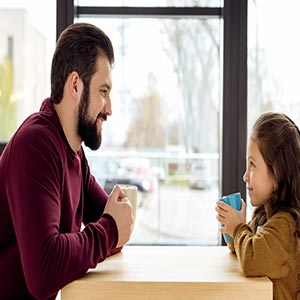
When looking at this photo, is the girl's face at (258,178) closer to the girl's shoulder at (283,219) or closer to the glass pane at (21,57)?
the girl's shoulder at (283,219)

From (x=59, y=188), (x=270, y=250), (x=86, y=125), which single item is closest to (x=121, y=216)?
(x=59, y=188)

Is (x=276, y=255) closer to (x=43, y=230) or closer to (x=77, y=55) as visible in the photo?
(x=43, y=230)

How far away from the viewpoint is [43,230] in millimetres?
1255

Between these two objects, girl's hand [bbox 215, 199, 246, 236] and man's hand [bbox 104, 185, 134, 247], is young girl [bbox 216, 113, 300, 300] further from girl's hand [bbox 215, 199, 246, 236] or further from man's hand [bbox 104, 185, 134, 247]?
man's hand [bbox 104, 185, 134, 247]

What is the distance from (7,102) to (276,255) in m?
1.30

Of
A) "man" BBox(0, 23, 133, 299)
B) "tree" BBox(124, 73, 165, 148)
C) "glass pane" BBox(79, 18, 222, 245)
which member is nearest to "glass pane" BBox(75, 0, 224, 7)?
"glass pane" BBox(79, 18, 222, 245)

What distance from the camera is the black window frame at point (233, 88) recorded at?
217cm

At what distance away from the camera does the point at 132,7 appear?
222 centimetres

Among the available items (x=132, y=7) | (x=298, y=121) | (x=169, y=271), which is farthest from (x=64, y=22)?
(x=169, y=271)

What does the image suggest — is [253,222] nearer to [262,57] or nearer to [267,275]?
[267,275]

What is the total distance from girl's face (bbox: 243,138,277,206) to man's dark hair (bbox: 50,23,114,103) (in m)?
0.50

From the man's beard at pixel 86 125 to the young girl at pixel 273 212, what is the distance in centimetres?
42

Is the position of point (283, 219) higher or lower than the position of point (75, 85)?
lower

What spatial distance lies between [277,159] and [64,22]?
1.03 metres
